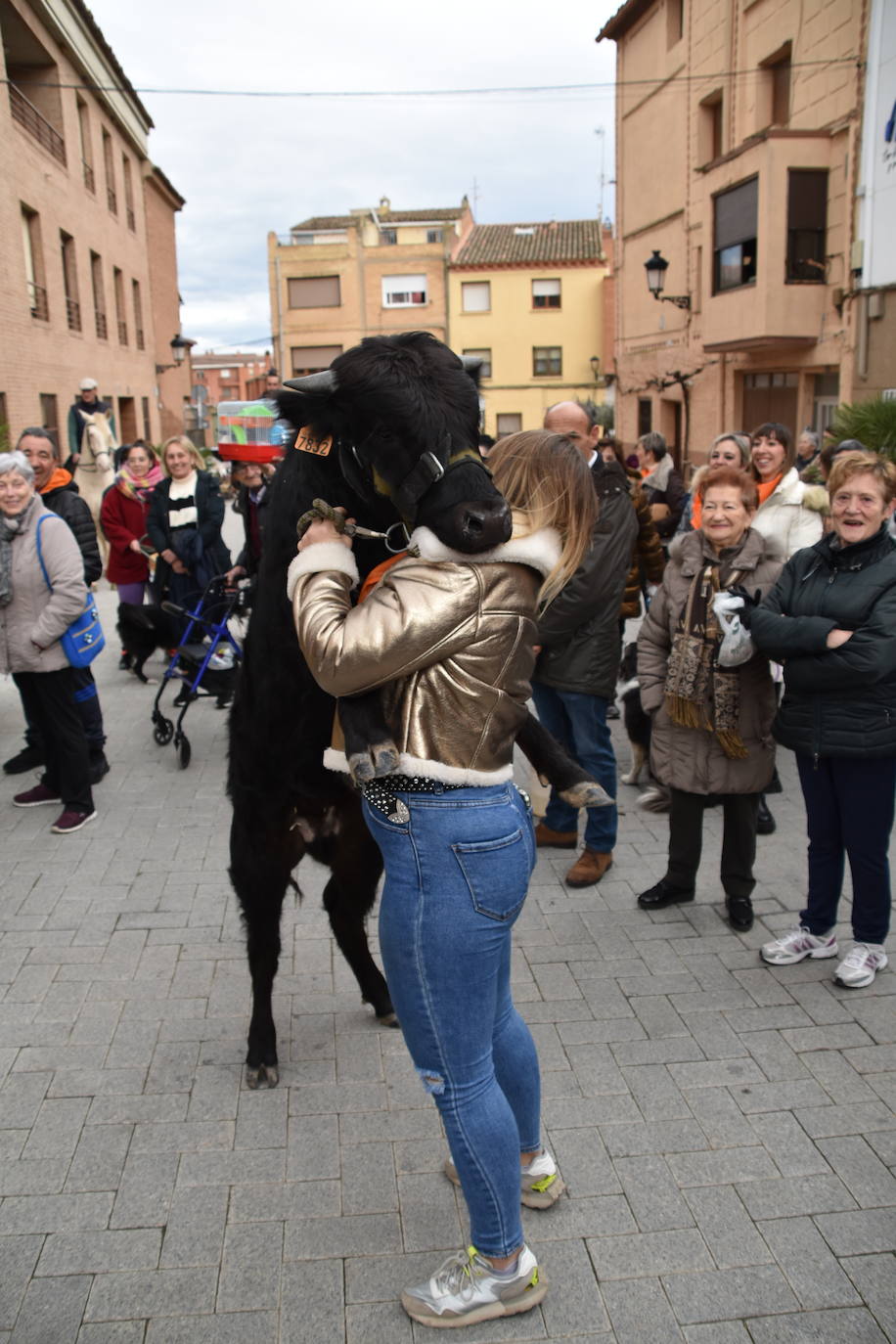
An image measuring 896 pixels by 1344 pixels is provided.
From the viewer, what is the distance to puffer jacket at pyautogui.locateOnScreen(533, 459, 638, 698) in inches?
185

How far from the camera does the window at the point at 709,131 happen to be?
72.4ft

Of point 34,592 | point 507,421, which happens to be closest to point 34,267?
point 34,592

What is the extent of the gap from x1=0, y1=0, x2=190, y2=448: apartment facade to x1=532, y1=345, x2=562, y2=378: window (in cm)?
2164

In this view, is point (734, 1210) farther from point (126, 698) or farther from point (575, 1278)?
point (126, 698)

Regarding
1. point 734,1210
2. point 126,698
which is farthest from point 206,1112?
point 126,698

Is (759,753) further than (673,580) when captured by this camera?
No

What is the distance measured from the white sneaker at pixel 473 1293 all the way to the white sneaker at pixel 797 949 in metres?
2.01

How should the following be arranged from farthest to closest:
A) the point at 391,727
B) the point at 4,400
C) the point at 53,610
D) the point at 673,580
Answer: the point at 4,400, the point at 53,610, the point at 673,580, the point at 391,727

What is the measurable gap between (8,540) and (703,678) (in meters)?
3.85

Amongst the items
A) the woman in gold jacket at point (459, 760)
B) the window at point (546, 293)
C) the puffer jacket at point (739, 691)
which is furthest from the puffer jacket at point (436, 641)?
the window at point (546, 293)

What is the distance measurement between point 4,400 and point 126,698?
885 centimetres

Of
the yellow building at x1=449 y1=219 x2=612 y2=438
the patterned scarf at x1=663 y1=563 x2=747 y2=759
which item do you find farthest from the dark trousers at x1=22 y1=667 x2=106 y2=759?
the yellow building at x1=449 y1=219 x2=612 y2=438

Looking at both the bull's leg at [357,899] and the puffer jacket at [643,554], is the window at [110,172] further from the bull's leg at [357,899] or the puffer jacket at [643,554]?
the bull's leg at [357,899]

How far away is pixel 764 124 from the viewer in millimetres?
20047
